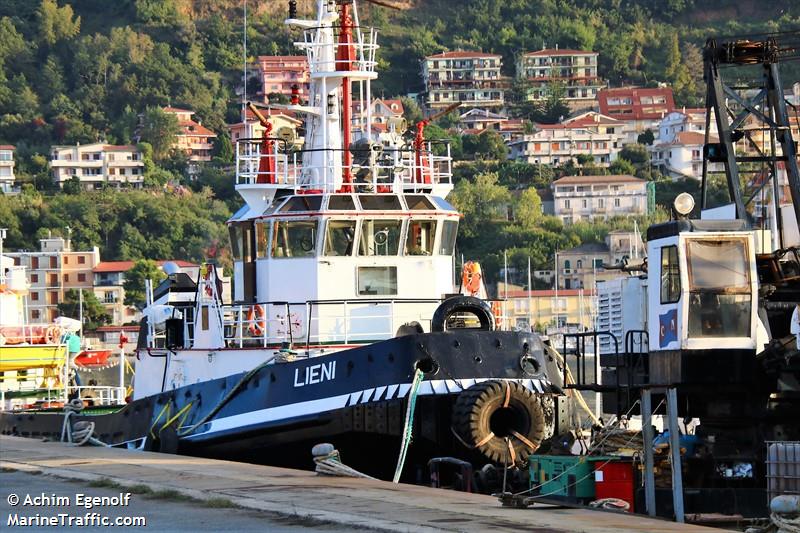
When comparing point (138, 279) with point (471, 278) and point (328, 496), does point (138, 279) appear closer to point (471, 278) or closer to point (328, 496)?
point (471, 278)

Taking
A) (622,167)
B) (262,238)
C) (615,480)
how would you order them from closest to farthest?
(615,480) → (262,238) → (622,167)

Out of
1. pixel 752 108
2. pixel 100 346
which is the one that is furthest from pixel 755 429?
pixel 100 346

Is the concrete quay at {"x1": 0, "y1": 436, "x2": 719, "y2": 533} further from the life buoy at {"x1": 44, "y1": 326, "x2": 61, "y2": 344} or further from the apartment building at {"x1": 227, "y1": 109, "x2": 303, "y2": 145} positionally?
the life buoy at {"x1": 44, "y1": 326, "x2": 61, "y2": 344}

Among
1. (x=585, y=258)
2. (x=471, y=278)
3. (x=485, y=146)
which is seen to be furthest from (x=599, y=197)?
(x=471, y=278)

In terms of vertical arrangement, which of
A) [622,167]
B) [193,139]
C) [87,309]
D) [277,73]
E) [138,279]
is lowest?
[87,309]

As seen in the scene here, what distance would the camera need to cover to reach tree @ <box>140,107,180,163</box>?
190m

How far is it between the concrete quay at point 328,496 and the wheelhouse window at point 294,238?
3.46 m

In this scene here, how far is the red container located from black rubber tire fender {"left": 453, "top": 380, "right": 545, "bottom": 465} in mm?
3392

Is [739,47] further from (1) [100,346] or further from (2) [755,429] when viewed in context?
(1) [100,346]

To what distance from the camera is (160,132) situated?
192 meters

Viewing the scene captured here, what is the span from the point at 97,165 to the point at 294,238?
158692mm

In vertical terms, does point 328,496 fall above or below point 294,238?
below

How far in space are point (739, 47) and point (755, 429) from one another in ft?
44.0

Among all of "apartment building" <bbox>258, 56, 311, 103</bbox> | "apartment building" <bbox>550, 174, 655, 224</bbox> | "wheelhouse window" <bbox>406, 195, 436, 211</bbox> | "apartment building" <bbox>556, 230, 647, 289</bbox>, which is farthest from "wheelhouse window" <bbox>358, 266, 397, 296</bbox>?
"apartment building" <bbox>258, 56, 311, 103</bbox>
